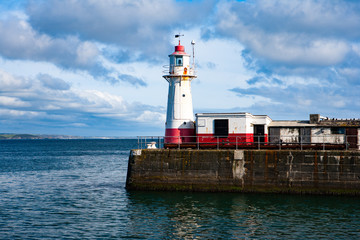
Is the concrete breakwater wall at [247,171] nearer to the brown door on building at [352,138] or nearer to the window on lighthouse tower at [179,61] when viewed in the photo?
the brown door on building at [352,138]

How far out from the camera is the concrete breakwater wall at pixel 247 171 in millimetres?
29391

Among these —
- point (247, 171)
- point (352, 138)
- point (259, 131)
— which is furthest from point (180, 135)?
point (352, 138)

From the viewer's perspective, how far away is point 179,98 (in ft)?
Result: 121

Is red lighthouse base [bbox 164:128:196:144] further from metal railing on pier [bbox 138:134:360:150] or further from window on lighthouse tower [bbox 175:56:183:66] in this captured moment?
window on lighthouse tower [bbox 175:56:183:66]

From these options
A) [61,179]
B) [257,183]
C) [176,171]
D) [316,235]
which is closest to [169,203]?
[176,171]

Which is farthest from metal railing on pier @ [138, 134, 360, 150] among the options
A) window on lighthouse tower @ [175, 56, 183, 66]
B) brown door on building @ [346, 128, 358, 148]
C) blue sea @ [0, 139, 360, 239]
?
window on lighthouse tower @ [175, 56, 183, 66]

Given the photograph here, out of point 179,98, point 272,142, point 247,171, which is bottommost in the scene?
point 247,171

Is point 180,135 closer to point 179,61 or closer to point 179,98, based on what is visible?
point 179,98

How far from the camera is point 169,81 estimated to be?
37.4 meters

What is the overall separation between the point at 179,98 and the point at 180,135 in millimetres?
3330

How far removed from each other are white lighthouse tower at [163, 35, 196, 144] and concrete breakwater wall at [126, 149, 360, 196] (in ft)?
15.2

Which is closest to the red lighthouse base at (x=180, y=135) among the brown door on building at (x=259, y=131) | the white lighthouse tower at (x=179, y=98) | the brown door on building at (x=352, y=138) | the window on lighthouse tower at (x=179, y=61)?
the white lighthouse tower at (x=179, y=98)

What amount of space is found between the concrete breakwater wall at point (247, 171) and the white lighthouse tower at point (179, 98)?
4645 millimetres

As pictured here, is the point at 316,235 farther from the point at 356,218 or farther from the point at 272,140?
the point at 272,140
